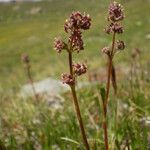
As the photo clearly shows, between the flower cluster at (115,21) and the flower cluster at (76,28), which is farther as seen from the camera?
the flower cluster at (115,21)

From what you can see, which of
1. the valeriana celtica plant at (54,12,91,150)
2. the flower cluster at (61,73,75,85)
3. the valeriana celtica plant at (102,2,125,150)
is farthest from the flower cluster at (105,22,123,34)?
the flower cluster at (61,73,75,85)

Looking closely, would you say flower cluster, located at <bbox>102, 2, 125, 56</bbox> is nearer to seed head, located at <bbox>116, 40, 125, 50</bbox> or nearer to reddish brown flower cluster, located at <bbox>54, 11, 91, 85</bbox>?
seed head, located at <bbox>116, 40, 125, 50</bbox>

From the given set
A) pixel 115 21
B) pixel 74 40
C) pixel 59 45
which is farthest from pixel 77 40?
pixel 115 21

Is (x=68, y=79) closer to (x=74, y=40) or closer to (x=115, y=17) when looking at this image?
(x=74, y=40)

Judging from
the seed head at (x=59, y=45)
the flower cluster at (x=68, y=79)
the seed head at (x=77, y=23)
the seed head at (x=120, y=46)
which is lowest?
the flower cluster at (x=68, y=79)

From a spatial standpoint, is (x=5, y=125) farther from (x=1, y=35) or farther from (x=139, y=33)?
(x=1, y=35)

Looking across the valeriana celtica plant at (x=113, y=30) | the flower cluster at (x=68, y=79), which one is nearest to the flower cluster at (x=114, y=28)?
the valeriana celtica plant at (x=113, y=30)

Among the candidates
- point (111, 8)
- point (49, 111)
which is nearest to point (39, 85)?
point (49, 111)

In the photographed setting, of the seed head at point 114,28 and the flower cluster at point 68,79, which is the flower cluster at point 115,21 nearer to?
the seed head at point 114,28

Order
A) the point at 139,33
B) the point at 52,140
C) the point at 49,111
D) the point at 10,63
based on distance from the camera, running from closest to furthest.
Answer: the point at 52,140
the point at 49,111
the point at 139,33
the point at 10,63
